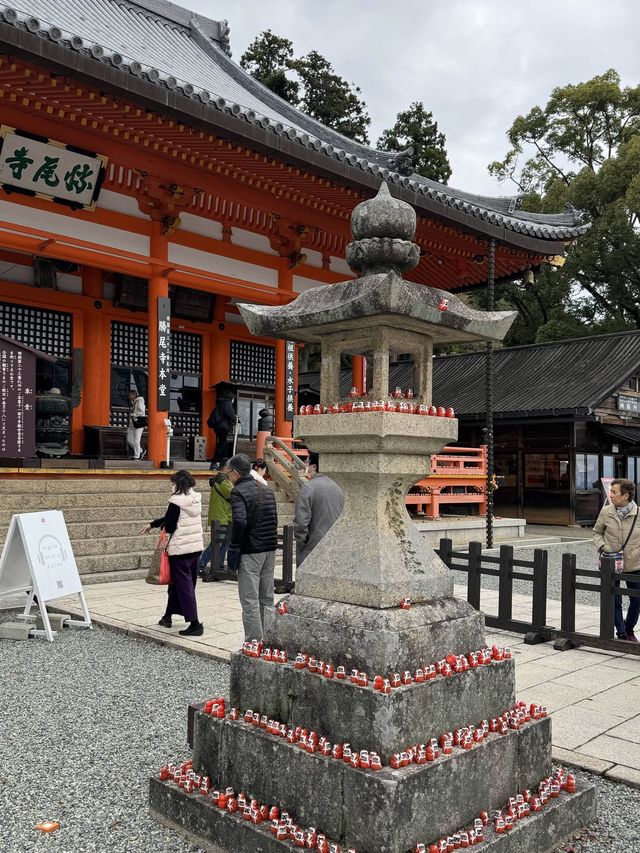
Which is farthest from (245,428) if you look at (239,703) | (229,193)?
(239,703)

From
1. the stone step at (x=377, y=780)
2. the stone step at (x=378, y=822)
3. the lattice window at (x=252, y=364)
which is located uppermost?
the lattice window at (x=252, y=364)

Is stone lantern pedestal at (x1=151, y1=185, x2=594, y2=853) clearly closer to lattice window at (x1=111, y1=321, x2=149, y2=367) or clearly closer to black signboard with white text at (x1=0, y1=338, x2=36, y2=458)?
black signboard with white text at (x1=0, y1=338, x2=36, y2=458)

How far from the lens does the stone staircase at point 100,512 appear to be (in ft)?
29.1

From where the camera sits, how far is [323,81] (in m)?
31.6

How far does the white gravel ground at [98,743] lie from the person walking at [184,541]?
1.41 ft

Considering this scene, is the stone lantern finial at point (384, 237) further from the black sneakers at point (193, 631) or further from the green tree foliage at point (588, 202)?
the green tree foliage at point (588, 202)

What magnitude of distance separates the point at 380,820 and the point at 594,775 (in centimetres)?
167

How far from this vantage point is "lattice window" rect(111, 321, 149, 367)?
13.6 m

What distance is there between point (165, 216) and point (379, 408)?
28.9ft

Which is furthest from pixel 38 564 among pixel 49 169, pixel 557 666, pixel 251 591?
pixel 49 169

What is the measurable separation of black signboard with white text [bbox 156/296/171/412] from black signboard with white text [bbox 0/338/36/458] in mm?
2111

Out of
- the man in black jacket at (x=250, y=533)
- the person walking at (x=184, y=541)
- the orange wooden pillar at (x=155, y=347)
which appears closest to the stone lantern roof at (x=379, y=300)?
the man in black jacket at (x=250, y=533)

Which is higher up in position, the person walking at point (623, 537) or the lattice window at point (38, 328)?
the lattice window at point (38, 328)

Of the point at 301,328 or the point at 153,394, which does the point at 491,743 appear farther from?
the point at 153,394
